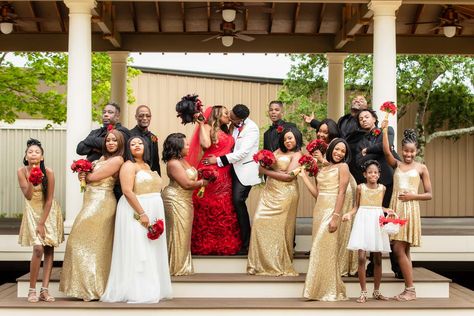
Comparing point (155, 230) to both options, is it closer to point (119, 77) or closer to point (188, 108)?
point (188, 108)

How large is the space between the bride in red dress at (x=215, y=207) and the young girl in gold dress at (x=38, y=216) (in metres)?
1.75

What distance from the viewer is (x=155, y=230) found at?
334 inches

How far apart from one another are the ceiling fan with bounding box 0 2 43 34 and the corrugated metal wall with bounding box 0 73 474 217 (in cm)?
960

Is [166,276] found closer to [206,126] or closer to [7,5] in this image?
[206,126]

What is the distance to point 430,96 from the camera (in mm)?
21828

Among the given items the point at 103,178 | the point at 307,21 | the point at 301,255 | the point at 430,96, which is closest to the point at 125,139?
the point at 103,178

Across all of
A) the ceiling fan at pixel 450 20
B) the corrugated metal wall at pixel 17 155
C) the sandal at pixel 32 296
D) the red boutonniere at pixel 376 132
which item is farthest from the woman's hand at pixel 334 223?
the corrugated metal wall at pixel 17 155

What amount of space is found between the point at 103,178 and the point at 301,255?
2669mm

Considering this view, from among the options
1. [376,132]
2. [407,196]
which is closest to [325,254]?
[407,196]

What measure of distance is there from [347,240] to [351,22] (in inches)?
208

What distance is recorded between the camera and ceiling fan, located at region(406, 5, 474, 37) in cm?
1377

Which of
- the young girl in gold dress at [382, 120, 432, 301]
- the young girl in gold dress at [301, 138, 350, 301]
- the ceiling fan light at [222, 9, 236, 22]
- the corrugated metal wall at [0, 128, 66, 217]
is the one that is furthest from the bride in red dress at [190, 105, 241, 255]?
the corrugated metal wall at [0, 128, 66, 217]

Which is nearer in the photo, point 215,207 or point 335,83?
point 215,207

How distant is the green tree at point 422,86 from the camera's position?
69.0 ft
